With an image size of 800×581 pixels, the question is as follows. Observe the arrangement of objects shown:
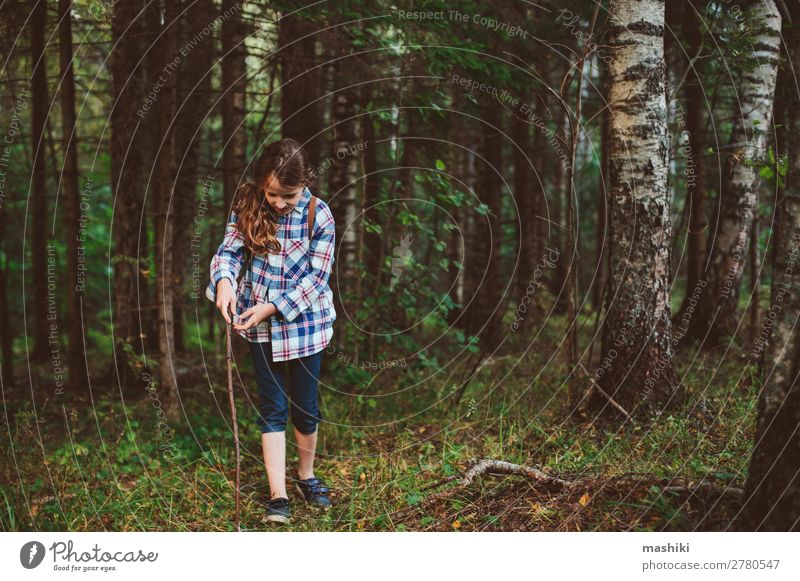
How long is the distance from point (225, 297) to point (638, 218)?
3.03m

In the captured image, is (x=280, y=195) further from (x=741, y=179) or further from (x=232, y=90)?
(x=741, y=179)

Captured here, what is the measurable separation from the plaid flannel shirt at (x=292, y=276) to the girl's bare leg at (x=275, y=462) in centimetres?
52

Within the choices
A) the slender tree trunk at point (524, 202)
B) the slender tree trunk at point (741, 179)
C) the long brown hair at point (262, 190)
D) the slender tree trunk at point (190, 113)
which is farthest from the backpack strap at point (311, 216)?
the slender tree trunk at point (524, 202)

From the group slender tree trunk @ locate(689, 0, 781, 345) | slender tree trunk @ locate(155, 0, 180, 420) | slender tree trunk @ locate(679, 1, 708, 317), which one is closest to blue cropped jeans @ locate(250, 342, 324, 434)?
slender tree trunk @ locate(155, 0, 180, 420)

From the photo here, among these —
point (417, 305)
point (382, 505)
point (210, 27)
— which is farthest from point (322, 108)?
point (382, 505)

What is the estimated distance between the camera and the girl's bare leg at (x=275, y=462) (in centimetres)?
407

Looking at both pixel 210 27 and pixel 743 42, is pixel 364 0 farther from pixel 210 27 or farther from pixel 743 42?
pixel 743 42

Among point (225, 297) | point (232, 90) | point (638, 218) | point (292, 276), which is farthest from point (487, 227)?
point (225, 297)

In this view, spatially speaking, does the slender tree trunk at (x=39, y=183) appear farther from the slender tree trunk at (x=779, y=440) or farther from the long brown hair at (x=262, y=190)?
the slender tree trunk at (x=779, y=440)

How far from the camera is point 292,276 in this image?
13.4 feet

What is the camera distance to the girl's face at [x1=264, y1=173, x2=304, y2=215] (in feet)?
12.7

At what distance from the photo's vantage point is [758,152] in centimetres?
621

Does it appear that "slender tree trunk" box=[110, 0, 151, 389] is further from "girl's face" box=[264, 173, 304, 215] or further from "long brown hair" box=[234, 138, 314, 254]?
"girl's face" box=[264, 173, 304, 215]
